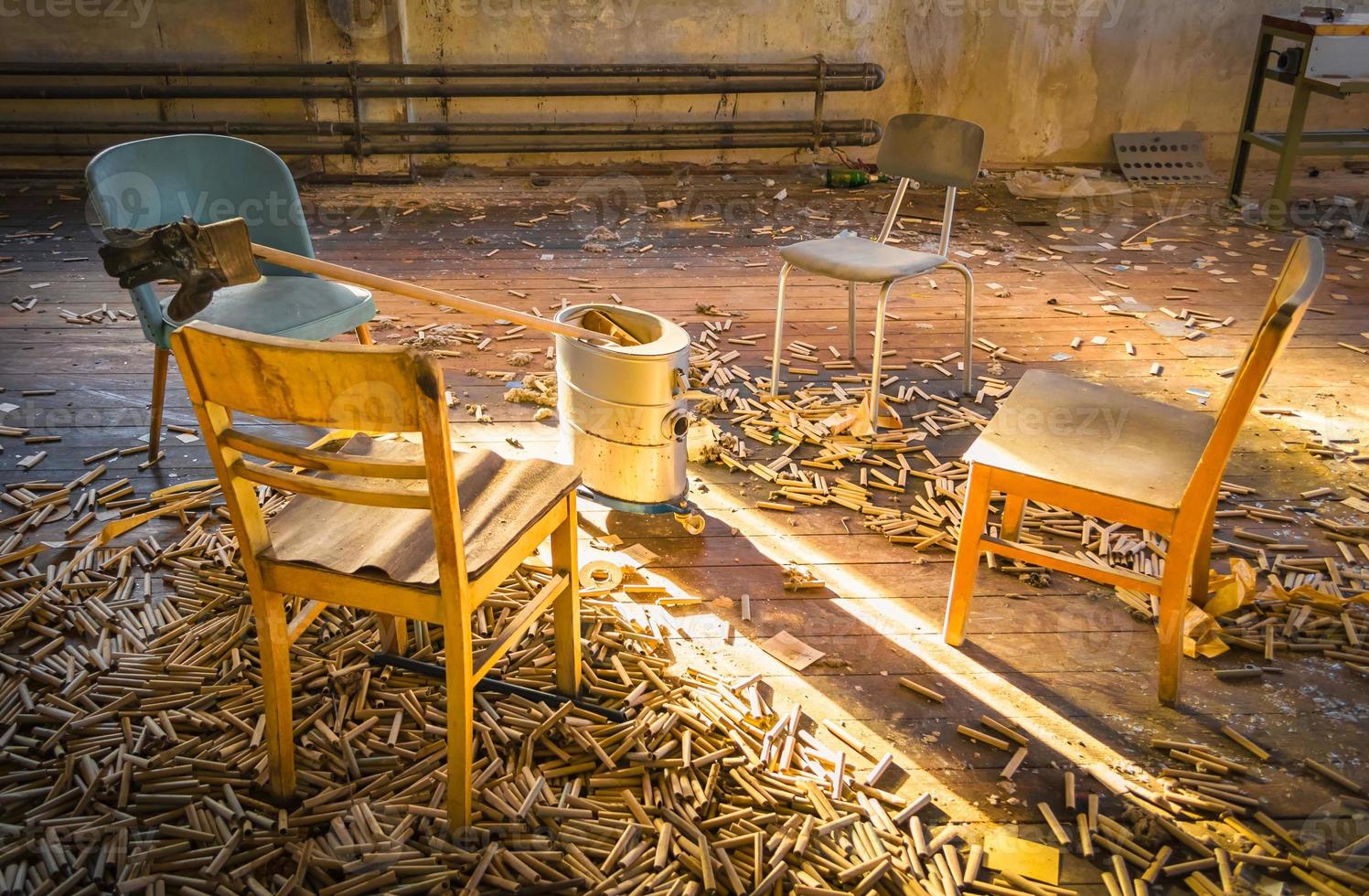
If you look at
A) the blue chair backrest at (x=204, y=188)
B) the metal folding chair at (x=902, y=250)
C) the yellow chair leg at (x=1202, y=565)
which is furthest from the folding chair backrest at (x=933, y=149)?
the blue chair backrest at (x=204, y=188)

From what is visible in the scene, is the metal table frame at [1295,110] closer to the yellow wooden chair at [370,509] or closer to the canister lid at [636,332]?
the canister lid at [636,332]

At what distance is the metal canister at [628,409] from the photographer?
10.5 ft

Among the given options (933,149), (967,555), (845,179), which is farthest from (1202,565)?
(845,179)

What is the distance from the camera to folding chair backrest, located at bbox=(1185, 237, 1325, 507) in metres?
2.21

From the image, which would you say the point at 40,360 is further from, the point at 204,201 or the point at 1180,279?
the point at 1180,279

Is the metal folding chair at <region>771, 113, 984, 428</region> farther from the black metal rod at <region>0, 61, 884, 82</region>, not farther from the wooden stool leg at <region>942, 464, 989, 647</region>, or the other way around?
the black metal rod at <region>0, 61, 884, 82</region>

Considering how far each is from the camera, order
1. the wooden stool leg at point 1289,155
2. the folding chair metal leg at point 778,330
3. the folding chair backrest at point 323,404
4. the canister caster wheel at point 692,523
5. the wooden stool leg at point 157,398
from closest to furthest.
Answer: the folding chair backrest at point 323,404 → the canister caster wheel at point 692,523 → the wooden stool leg at point 157,398 → the folding chair metal leg at point 778,330 → the wooden stool leg at point 1289,155

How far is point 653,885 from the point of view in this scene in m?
2.15

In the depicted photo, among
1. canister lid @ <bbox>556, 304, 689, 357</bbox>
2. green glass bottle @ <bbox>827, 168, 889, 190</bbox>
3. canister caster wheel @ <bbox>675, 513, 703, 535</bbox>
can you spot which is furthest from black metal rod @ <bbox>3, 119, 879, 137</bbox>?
canister caster wheel @ <bbox>675, 513, 703, 535</bbox>

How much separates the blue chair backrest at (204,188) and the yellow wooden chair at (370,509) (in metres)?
1.52

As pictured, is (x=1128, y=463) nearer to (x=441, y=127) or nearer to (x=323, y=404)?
(x=323, y=404)

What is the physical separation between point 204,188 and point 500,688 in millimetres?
2157

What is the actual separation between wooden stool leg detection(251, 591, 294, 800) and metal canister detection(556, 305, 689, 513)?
4.26 ft

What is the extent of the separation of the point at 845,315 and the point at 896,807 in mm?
3189
